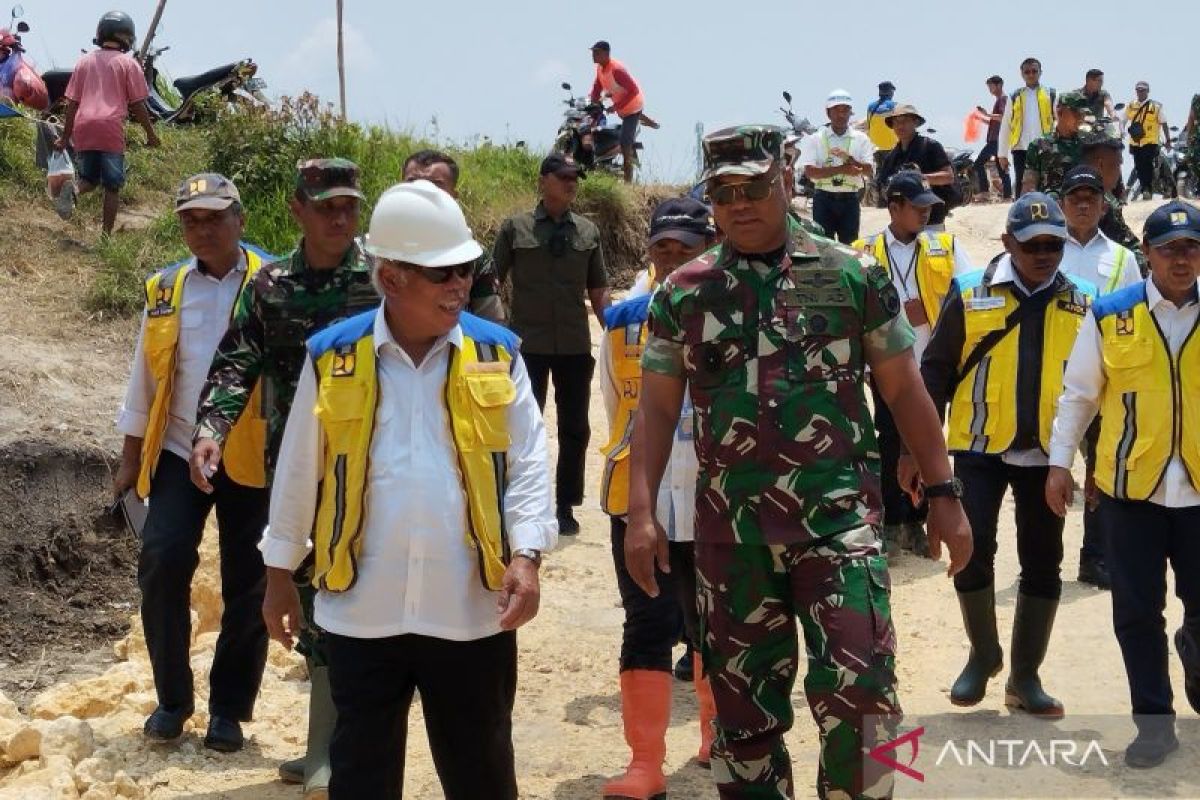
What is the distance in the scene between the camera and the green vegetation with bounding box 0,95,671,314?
11789 millimetres

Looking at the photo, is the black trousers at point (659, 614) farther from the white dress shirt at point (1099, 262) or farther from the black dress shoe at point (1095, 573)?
the black dress shoe at point (1095, 573)

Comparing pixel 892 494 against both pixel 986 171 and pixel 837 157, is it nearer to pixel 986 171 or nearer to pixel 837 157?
pixel 837 157

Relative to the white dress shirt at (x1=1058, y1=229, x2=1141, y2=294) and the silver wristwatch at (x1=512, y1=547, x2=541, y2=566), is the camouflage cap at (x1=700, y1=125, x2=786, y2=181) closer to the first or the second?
the silver wristwatch at (x1=512, y1=547, x2=541, y2=566)

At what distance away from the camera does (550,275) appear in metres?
9.67

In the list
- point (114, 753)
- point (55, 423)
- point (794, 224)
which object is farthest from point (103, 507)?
point (794, 224)

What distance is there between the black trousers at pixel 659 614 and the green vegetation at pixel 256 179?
6760mm

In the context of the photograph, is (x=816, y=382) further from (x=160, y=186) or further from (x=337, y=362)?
(x=160, y=186)

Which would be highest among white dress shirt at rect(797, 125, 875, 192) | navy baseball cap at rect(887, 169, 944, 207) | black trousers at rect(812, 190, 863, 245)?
white dress shirt at rect(797, 125, 875, 192)

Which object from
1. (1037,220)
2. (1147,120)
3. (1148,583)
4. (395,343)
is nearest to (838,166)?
(1037,220)

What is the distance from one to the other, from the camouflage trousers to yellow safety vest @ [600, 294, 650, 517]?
1243 mm

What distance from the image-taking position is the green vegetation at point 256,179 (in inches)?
464

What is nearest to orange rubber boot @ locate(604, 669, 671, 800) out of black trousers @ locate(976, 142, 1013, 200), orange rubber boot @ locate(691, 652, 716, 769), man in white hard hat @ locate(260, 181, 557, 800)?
orange rubber boot @ locate(691, 652, 716, 769)

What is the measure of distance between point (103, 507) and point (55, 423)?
0.68m

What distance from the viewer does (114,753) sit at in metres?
5.92
